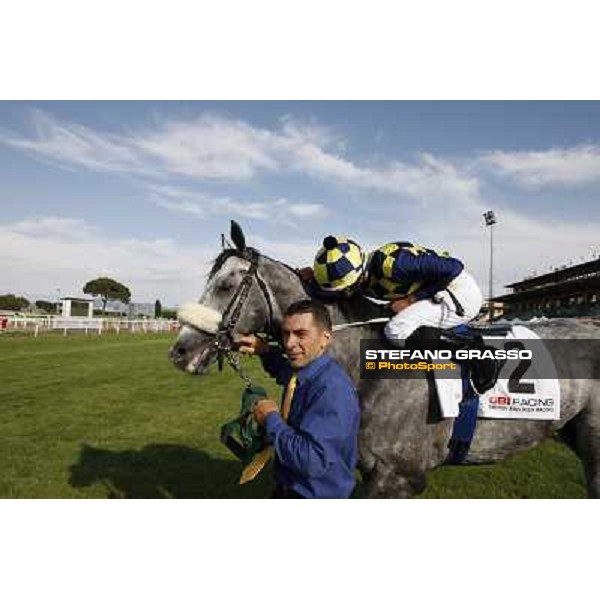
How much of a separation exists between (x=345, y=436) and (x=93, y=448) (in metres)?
5.55

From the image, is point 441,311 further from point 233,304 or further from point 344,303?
point 233,304

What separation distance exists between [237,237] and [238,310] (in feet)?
1.70

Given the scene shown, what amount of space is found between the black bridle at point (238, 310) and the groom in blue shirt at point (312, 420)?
945 millimetres

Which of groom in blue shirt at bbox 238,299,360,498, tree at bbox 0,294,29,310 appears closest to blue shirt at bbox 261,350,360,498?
groom in blue shirt at bbox 238,299,360,498

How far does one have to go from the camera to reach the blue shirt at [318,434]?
87.0 inches

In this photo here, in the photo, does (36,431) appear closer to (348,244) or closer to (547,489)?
(348,244)

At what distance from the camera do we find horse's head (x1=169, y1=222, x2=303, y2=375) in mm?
3322

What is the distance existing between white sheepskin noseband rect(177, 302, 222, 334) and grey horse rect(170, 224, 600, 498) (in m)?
0.06

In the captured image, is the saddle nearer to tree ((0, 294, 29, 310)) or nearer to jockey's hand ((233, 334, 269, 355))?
jockey's hand ((233, 334, 269, 355))

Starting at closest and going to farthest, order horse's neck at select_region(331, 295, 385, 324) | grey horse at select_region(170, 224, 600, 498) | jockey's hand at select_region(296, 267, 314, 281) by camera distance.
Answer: grey horse at select_region(170, 224, 600, 498), horse's neck at select_region(331, 295, 385, 324), jockey's hand at select_region(296, 267, 314, 281)

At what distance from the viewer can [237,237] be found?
349 centimetres

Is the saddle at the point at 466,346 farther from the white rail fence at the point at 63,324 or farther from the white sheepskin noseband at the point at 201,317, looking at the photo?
the white rail fence at the point at 63,324

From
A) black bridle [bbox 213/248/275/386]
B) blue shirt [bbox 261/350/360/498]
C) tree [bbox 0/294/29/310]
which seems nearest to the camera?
blue shirt [bbox 261/350/360/498]

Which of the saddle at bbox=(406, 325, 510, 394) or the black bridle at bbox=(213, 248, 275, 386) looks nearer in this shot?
the saddle at bbox=(406, 325, 510, 394)
